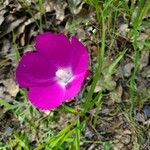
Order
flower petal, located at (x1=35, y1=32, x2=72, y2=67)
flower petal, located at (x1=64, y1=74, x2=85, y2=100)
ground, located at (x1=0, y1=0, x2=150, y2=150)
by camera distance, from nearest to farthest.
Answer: flower petal, located at (x1=64, y1=74, x2=85, y2=100)
flower petal, located at (x1=35, y1=32, x2=72, y2=67)
ground, located at (x1=0, y1=0, x2=150, y2=150)

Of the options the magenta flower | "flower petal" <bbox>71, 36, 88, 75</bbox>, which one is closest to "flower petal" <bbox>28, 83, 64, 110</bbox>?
the magenta flower

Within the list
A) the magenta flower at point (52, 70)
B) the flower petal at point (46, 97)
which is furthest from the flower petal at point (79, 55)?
the flower petal at point (46, 97)

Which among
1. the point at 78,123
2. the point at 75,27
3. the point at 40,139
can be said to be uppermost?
the point at 75,27

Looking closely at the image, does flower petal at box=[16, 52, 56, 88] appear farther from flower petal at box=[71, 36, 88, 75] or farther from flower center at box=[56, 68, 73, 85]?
flower petal at box=[71, 36, 88, 75]

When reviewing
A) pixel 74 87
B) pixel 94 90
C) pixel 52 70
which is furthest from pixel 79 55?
pixel 94 90

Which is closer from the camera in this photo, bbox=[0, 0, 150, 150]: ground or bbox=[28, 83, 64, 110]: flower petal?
bbox=[28, 83, 64, 110]: flower petal

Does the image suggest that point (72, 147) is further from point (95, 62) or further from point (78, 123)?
point (95, 62)

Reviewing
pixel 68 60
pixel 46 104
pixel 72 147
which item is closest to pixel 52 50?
pixel 68 60
